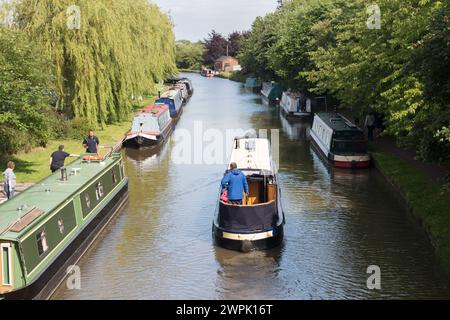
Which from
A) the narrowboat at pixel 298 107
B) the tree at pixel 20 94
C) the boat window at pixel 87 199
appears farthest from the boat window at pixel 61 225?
the narrowboat at pixel 298 107

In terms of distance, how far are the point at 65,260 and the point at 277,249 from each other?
228 inches

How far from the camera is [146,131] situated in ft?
116

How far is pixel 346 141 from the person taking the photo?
2867 centimetres

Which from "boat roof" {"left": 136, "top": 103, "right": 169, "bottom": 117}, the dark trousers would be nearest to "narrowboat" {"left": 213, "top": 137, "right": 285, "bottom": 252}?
the dark trousers

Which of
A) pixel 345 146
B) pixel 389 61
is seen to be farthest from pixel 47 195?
pixel 345 146

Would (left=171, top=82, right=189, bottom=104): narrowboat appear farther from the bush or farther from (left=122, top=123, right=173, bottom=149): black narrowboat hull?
the bush

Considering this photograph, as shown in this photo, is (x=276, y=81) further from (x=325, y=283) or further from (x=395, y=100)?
(x=325, y=283)

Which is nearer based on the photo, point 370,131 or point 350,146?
point 350,146

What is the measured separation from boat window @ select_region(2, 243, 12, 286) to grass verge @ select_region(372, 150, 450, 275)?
9.24 m

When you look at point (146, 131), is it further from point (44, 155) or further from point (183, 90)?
point (183, 90)

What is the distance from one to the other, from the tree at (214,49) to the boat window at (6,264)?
128984mm

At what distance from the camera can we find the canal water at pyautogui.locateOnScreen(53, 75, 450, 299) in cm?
1477

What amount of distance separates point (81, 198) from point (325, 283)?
280 inches

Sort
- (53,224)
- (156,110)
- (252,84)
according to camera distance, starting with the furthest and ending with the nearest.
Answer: (252,84), (156,110), (53,224)
